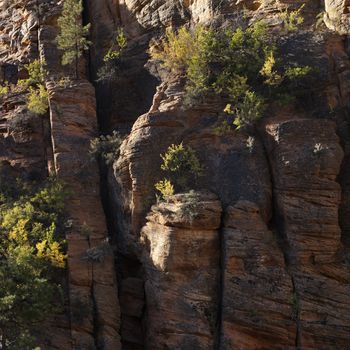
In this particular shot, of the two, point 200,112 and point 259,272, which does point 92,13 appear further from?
point 259,272

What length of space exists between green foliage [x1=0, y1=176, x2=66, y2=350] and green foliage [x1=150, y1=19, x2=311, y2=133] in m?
7.98

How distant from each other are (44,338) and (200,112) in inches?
436

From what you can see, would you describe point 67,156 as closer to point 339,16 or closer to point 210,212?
point 210,212

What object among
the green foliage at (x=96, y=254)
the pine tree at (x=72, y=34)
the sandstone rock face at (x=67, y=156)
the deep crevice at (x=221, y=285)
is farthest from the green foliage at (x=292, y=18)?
the green foliage at (x=96, y=254)

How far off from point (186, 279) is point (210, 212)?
2.68 metres

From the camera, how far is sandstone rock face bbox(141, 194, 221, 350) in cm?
1692

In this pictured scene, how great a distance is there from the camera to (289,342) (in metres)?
16.3

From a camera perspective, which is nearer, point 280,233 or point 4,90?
point 280,233

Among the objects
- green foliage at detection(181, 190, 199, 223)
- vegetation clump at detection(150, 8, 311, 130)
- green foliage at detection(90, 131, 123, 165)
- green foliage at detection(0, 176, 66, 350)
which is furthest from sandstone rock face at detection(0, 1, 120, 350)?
vegetation clump at detection(150, 8, 311, 130)

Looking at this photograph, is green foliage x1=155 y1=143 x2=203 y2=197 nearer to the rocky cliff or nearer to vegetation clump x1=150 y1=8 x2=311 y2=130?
the rocky cliff

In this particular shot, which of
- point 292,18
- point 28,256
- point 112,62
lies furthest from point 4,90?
point 292,18

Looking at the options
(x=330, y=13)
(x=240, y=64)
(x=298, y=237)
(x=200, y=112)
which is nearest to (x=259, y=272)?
(x=298, y=237)

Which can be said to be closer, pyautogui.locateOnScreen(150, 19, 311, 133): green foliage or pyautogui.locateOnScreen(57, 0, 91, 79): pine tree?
pyautogui.locateOnScreen(150, 19, 311, 133): green foliage

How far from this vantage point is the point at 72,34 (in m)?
25.2
